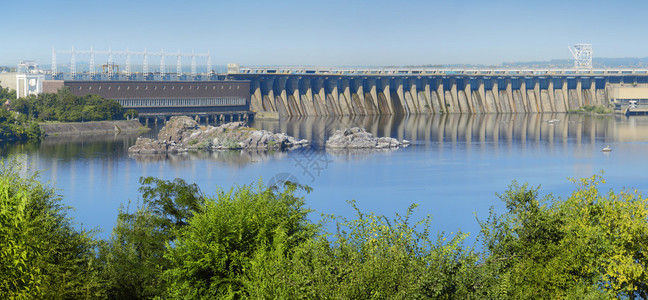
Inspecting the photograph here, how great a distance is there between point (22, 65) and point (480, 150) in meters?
32.1

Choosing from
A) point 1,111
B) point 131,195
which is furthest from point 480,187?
point 1,111

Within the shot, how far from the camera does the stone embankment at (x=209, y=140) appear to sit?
3747 centimetres

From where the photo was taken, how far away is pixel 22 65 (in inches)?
2228

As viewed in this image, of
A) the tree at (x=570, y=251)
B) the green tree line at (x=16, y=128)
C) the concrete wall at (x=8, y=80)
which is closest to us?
the tree at (x=570, y=251)

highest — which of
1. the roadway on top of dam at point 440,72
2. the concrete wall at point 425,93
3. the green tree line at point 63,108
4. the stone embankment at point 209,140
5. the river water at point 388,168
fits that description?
the roadway on top of dam at point 440,72

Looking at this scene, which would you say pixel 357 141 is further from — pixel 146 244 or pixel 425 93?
pixel 425 93

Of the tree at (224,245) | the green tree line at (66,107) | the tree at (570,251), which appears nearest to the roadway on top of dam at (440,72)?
the green tree line at (66,107)

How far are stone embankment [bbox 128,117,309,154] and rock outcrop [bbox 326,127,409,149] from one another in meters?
1.63

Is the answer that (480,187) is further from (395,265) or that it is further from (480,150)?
(395,265)

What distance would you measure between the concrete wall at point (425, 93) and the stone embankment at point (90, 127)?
50.0ft

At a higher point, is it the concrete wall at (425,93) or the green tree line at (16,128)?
the concrete wall at (425,93)

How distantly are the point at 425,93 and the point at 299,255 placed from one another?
56.8 metres

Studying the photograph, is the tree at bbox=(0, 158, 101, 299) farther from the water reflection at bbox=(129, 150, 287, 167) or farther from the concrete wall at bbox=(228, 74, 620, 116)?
the concrete wall at bbox=(228, 74, 620, 116)

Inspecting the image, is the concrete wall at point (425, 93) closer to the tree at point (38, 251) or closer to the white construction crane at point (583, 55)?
the white construction crane at point (583, 55)
